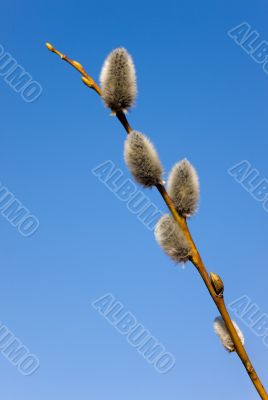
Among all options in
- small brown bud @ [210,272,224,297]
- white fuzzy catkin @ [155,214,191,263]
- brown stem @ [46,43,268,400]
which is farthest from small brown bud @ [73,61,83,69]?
small brown bud @ [210,272,224,297]

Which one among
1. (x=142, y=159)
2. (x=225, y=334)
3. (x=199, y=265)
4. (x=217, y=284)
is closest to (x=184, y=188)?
(x=142, y=159)

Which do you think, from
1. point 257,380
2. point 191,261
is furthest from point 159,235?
point 257,380

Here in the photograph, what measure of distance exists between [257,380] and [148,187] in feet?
2.76

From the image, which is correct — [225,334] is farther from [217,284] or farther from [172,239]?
[172,239]

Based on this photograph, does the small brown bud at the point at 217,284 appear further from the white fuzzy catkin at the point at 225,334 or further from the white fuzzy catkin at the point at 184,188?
the white fuzzy catkin at the point at 184,188

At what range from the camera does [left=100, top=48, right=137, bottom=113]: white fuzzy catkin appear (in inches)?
75.4

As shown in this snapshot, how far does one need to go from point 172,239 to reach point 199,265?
0.15 metres

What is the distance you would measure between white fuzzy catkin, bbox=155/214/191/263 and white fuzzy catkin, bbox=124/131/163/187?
0.57ft

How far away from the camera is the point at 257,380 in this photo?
157 centimetres

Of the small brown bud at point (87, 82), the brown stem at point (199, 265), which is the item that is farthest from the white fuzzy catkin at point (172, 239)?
the small brown bud at point (87, 82)

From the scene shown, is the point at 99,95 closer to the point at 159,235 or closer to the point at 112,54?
the point at 112,54

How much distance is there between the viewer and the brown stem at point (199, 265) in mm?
1569

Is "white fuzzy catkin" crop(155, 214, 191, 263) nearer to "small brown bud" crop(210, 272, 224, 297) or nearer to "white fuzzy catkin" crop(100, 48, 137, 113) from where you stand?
"small brown bud" crop(210, 272, 224, 297)

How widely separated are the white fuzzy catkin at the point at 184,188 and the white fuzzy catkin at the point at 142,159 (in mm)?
79
